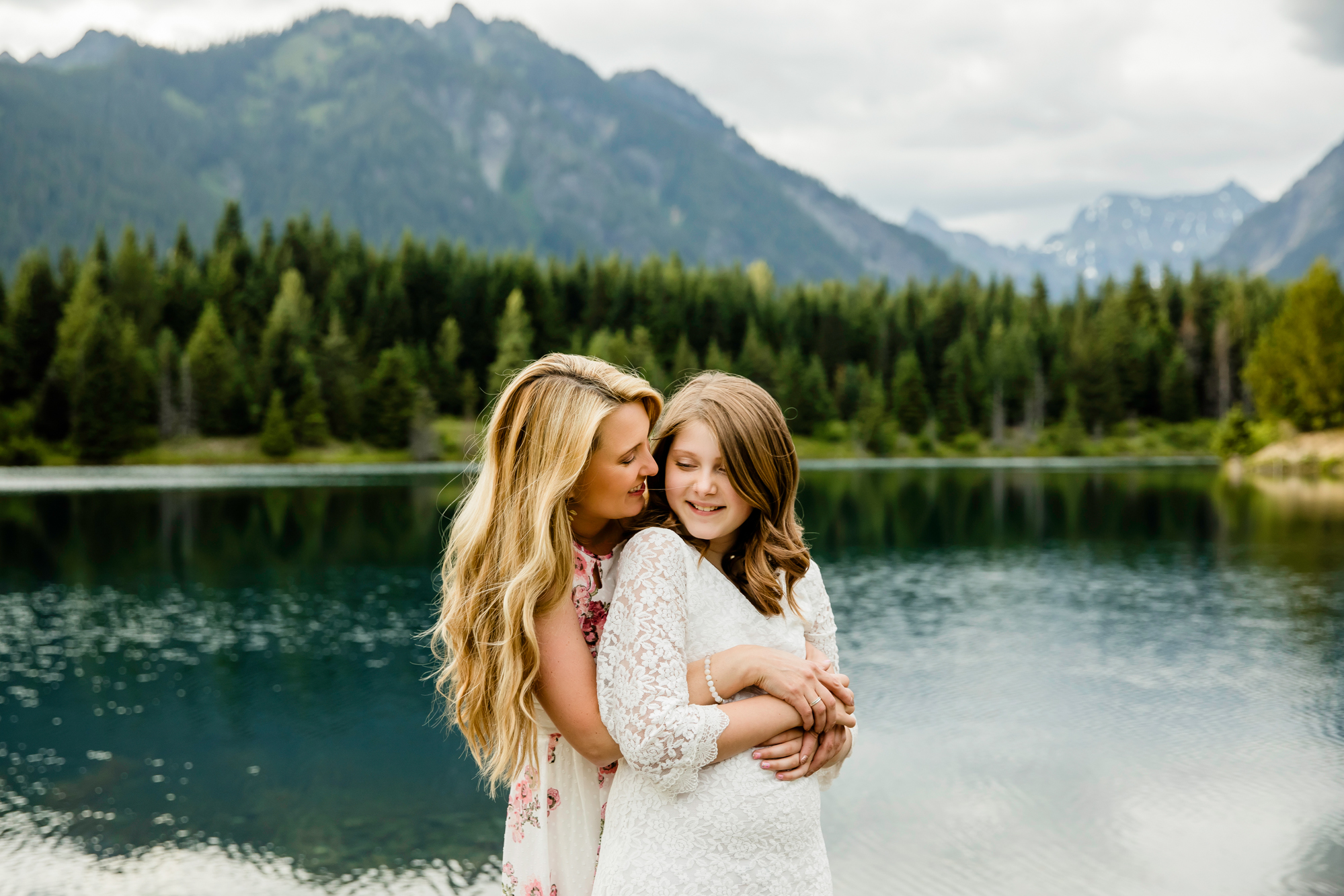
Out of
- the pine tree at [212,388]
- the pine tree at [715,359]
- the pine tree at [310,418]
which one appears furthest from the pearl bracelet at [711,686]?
the pine tree at [715,359]

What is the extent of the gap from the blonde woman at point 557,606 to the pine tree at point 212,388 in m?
76.9

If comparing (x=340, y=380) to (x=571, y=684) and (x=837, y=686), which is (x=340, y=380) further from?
(x=837, y=686)

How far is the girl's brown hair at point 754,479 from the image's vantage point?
288 cm

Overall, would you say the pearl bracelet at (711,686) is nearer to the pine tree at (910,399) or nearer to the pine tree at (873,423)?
the pine tree at (873,423)

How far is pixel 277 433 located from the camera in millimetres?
71812

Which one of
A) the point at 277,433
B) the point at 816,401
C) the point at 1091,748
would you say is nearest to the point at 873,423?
the point at 816,401

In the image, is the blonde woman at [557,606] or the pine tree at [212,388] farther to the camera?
the pine tree at [212,388]

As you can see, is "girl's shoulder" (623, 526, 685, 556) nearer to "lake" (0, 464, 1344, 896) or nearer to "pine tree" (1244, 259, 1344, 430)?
"lake" (0, 464, 1344, 896)

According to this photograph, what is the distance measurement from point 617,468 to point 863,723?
1120cm

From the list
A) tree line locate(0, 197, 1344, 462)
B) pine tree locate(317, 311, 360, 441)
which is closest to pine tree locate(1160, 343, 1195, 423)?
tree line locate(0, 197, 1344, 462)

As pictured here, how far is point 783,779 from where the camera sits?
8.68ft

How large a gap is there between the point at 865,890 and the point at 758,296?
97352 millimetres

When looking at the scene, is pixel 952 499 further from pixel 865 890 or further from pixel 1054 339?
pixel 1054 339

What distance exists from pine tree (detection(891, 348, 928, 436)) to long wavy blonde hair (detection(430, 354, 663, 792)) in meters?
88.7
